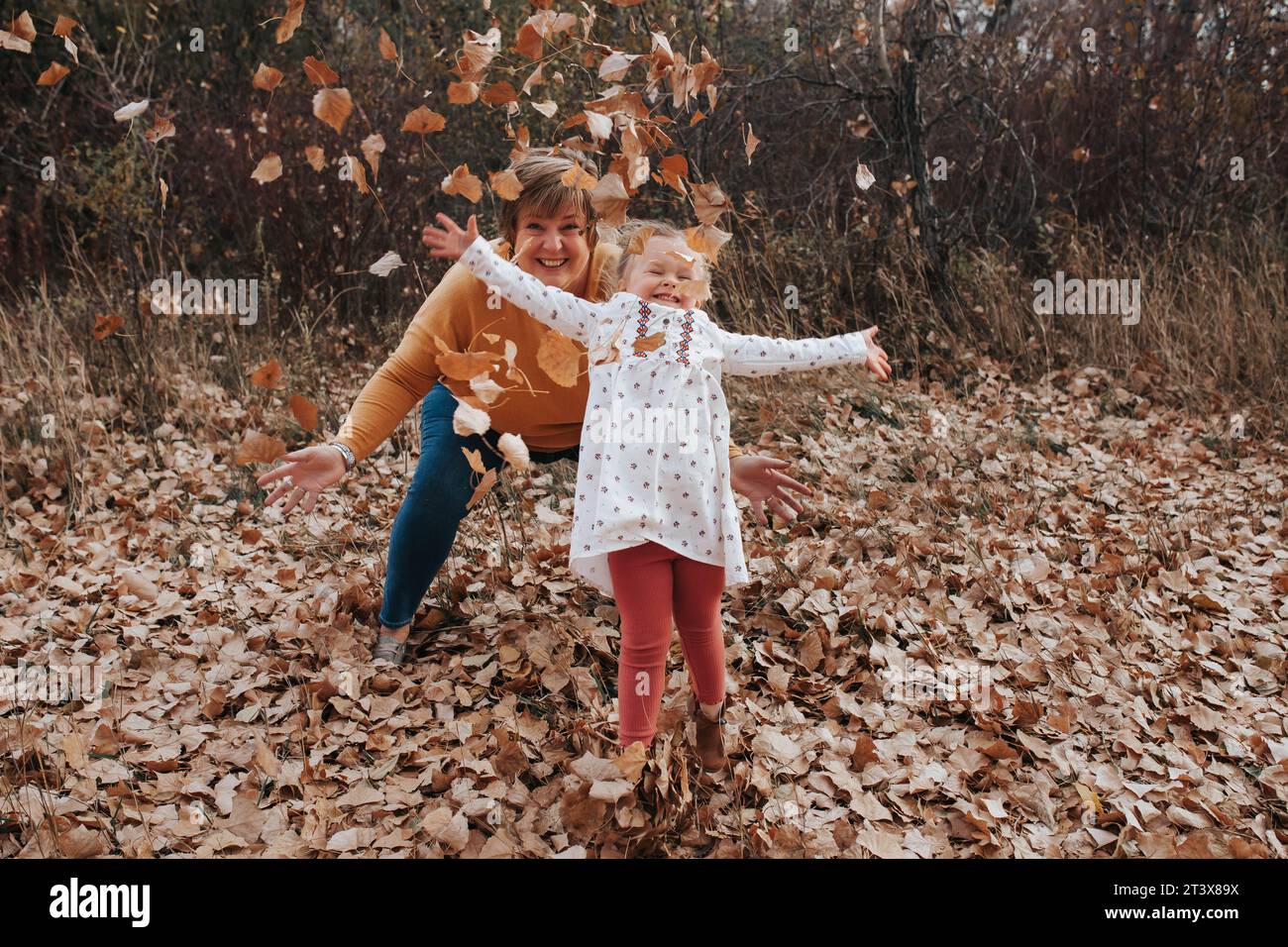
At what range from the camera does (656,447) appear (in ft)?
6.84

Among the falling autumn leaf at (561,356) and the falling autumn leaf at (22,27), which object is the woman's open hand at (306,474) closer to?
the falling autumn leaf at (561,356)

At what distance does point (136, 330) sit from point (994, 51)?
6.01 metres

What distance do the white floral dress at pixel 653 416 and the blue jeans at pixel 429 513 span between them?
64cm

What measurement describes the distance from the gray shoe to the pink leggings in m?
1.01

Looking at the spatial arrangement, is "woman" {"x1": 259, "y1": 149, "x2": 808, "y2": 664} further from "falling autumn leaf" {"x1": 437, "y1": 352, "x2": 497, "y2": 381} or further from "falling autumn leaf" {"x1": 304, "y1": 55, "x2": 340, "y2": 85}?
"falling autumn leaf" {"x1": 304, "y1": 55, "x2": 340, "y2": 85}

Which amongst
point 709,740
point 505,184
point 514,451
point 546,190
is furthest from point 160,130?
point 709,740

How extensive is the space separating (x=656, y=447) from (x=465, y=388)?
0.95 meters

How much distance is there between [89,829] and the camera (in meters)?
2.12

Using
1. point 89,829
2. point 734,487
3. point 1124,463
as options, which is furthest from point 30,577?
point 1124,463

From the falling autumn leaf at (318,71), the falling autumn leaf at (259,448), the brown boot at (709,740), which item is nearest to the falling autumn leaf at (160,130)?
the falling autumn leaf at (318,71)

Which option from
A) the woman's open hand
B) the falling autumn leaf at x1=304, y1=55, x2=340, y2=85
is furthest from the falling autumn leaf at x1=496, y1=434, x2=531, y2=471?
the falling autumn leaf at x1=304, y1=55, x2=340, y2=85

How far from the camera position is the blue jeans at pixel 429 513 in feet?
9.08

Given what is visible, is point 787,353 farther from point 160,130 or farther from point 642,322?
point 160,130
